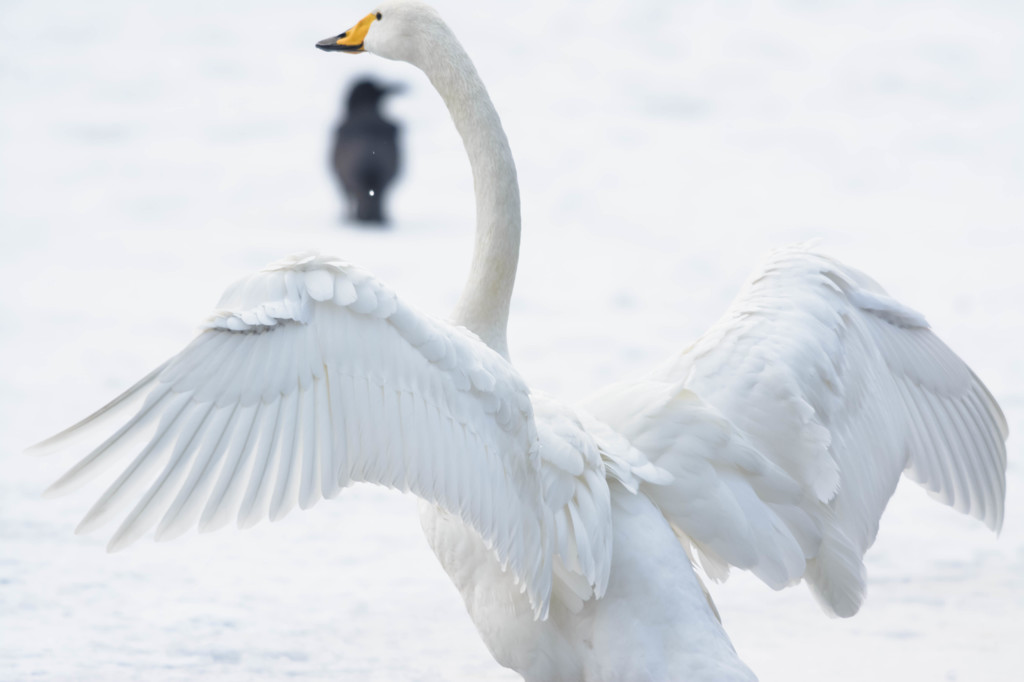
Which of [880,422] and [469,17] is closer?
[880,422]

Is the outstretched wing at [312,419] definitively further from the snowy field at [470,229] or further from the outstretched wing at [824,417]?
the snowy field at [470,229]

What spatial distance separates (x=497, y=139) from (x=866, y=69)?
16.1 meters

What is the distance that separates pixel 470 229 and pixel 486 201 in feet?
27.9

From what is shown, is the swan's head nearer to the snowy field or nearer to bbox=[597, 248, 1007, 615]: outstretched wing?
bbox=[597, 248, 1007, 615]: outstretched wing

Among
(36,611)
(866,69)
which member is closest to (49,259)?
(36,611)

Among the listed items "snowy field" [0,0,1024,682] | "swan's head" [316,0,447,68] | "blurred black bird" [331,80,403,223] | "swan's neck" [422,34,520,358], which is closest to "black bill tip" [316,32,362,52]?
"swan's head" [316,0,447,68]

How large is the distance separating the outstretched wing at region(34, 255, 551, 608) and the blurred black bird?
29.4 feet

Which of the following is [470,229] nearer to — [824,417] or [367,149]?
[367,149]

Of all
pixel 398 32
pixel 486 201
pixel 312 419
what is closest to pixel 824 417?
pixel 486 201

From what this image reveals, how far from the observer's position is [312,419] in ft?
8.98

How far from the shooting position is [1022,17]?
2127 centimetres

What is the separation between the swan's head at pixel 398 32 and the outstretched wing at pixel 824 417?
3.74 ft

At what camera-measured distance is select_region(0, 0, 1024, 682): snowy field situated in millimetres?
4406

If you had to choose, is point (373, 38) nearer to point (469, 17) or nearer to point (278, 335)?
point (278, 335)
